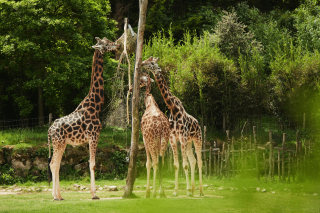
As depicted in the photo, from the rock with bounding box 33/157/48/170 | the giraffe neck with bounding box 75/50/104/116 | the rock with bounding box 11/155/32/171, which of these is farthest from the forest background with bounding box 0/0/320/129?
the giraffe neck with bounding box 75/50/104/116

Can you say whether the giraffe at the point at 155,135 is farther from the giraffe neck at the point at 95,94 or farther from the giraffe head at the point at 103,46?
the giraffe head at the point at 103,46

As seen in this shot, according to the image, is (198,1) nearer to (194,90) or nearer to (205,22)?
(205,22)

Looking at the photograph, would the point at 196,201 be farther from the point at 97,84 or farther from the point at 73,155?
the point at 73,155

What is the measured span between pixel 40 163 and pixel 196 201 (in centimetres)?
931

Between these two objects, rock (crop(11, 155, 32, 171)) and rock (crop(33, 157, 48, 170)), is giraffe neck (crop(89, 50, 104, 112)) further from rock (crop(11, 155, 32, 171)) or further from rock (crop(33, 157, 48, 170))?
rock (crop(11, 155, 32, 171))

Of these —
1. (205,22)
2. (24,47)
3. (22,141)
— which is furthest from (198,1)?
(22,141)

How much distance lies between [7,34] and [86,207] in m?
11.5

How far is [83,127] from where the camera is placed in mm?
10672

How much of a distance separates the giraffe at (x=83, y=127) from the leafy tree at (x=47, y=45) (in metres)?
5.85

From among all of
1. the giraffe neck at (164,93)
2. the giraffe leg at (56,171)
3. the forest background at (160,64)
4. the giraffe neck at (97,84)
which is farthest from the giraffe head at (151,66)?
the forest background at (160,64)

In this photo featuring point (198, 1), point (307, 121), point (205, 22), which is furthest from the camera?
point (198, 1)

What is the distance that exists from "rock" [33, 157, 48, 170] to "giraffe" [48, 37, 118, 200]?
424cm

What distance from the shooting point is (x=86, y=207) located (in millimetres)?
8375

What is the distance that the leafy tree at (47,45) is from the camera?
1620 cm
